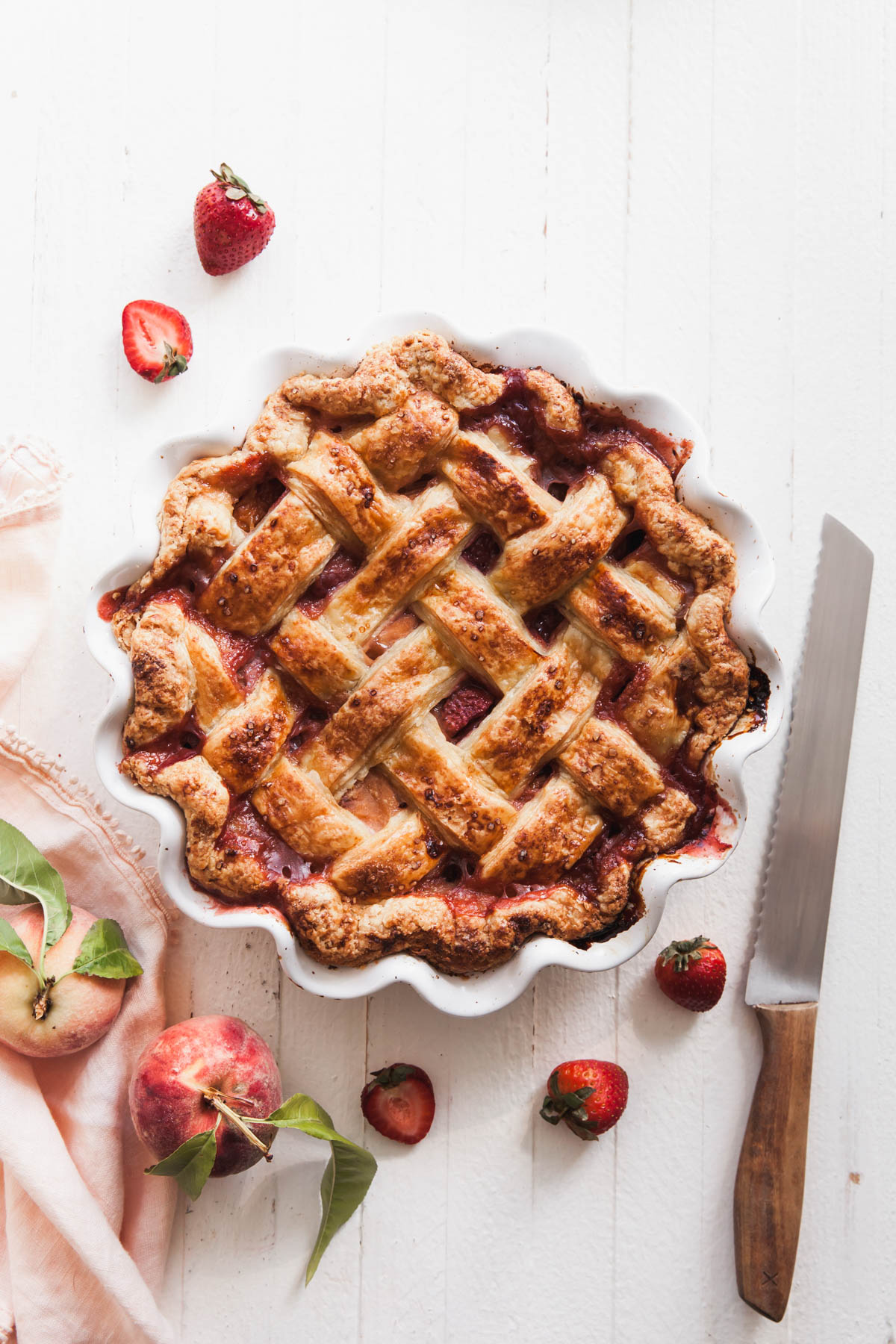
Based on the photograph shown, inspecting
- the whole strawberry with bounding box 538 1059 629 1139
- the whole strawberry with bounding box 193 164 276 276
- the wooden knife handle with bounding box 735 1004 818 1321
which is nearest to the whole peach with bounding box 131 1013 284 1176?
the whole strawberry with bounding box 538 1059 629 1139

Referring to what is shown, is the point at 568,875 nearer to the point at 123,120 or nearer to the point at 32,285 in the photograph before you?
the point at 32,285

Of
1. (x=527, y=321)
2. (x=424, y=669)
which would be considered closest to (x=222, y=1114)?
(x=424, y=669)

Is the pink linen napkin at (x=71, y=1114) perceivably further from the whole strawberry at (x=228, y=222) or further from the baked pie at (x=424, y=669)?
the whole strawberry at (x=228, y=222)

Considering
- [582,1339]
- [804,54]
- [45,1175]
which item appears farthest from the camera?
[804,54]

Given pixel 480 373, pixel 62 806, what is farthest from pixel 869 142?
pixel 62 806

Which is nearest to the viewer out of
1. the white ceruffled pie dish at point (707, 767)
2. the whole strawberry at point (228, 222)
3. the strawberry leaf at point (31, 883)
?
the white ceruffled pie dish at point (707, 767)

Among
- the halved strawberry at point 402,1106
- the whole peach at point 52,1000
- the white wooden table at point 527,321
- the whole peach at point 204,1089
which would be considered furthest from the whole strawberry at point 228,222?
the halved strawberry at point 402,1106

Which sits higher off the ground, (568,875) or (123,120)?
(123,120)
